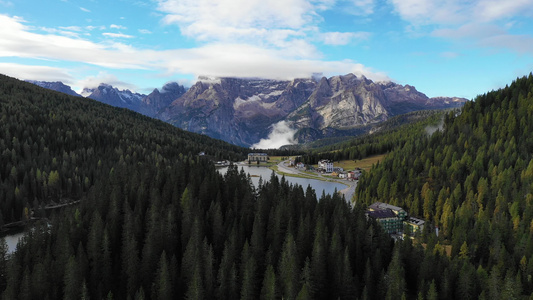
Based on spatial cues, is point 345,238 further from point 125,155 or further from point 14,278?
point 125,155

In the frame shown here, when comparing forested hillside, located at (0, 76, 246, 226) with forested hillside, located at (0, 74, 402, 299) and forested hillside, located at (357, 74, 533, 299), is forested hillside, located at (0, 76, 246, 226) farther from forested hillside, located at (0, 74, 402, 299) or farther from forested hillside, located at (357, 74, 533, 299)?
forested hillside, located at (357, 74, 533, 299)

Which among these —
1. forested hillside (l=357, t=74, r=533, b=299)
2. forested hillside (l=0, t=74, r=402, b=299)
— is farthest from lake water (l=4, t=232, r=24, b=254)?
forested hillside (l=357, t=74, r=533, b=299)

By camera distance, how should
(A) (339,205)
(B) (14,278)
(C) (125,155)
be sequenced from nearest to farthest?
(B) (14,278)
(A) (339,205)
(C) (125,155)

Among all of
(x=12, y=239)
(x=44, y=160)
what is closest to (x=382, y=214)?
(x=12, y=239)

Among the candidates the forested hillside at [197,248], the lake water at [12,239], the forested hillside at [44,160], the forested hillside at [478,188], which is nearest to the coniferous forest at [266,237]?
the forested hillside at [197,248]

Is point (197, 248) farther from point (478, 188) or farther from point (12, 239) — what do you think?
point (478, 188)

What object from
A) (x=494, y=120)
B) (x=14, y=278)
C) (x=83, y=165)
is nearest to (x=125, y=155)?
(x=83, y=165)
